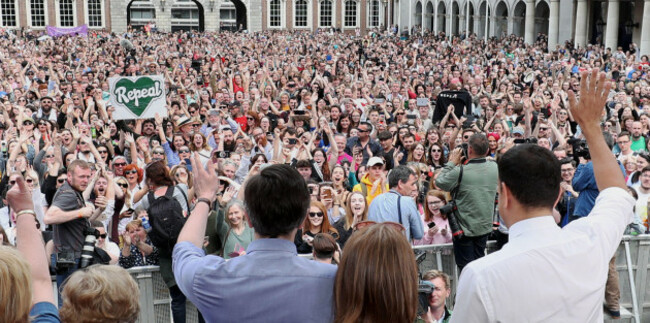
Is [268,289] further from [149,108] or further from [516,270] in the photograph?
[149,108]

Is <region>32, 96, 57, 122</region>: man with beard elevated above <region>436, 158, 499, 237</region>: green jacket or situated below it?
above

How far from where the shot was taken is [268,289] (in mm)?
2842

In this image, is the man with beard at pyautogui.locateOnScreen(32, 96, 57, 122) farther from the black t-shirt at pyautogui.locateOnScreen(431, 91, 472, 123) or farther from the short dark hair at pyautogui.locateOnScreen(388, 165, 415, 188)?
the short dark hair at pyautogui.locateOnScreen(388, 165, 415, 188)

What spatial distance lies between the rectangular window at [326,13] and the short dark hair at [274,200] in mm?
68307

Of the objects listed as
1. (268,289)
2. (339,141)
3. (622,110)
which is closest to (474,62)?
(622,110)

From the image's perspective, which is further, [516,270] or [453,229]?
[453,229]

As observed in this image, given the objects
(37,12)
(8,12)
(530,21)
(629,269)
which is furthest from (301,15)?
(629,269)

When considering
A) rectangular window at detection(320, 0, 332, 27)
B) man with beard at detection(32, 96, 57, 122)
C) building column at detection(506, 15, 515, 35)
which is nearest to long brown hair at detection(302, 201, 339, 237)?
man with beard at detection(32, 96, 57, 122)

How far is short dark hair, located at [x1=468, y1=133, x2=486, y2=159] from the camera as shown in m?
6.78

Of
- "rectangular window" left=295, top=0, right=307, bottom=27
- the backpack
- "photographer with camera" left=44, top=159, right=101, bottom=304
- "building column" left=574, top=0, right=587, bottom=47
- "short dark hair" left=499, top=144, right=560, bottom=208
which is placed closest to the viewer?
"short dark hair" left=499, top=144, right=560, bottom=208

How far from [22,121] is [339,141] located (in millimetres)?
5478

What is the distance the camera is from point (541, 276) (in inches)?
101

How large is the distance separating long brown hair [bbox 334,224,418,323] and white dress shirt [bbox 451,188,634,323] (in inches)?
14.8

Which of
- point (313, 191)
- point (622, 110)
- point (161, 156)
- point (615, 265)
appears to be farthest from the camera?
point (622, 110)
